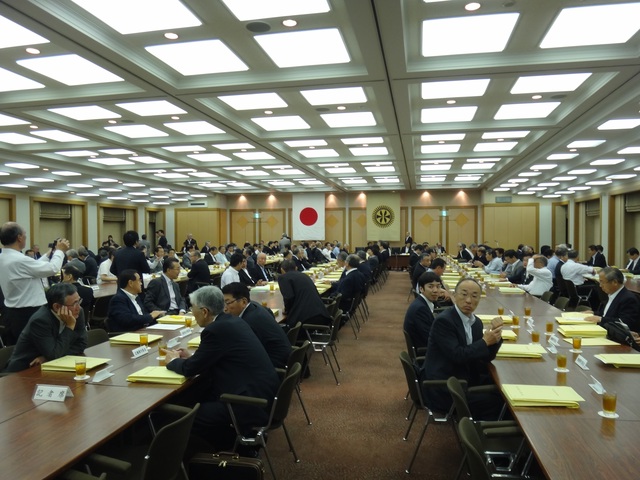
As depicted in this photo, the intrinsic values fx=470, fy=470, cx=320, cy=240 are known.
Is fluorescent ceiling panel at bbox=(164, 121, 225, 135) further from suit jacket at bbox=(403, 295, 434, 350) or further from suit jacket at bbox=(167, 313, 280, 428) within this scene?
suit jacket at bbox=(167, 313, 280, 428)

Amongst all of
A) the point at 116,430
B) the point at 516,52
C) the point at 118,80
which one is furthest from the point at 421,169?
the point at 116,430

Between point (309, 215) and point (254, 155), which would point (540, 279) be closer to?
point (254, 155)

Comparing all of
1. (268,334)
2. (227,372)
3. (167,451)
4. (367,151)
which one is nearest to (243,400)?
(227,372)

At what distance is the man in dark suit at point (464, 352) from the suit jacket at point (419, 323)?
685mm

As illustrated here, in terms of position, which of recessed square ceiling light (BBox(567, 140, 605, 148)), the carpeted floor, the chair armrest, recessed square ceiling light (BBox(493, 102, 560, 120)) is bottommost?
the carpeted floor

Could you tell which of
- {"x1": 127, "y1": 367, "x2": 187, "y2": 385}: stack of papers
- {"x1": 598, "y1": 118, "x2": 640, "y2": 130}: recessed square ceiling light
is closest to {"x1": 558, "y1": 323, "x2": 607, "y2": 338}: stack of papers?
{"x1": 127, "y1": 367, "x2": 187, "y2": 385}: stack of papers

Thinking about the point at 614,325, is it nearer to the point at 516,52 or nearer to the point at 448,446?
the point at 448,446

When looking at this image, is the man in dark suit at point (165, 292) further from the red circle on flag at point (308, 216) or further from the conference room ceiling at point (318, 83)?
the red circle on flag at point (308, 216)

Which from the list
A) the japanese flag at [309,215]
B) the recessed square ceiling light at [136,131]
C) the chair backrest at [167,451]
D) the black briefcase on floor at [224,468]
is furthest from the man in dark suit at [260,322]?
the japanese flag at [309,215]

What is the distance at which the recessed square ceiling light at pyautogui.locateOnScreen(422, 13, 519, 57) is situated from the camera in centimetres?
466

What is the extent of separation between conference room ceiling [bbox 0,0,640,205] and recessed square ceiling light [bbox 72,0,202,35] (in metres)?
0.02

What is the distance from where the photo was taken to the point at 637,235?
15.8 m

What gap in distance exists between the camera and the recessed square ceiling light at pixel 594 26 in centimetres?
442

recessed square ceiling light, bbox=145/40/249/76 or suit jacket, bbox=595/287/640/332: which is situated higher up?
recessed square ceiling light, bbox=145/40/249/76
